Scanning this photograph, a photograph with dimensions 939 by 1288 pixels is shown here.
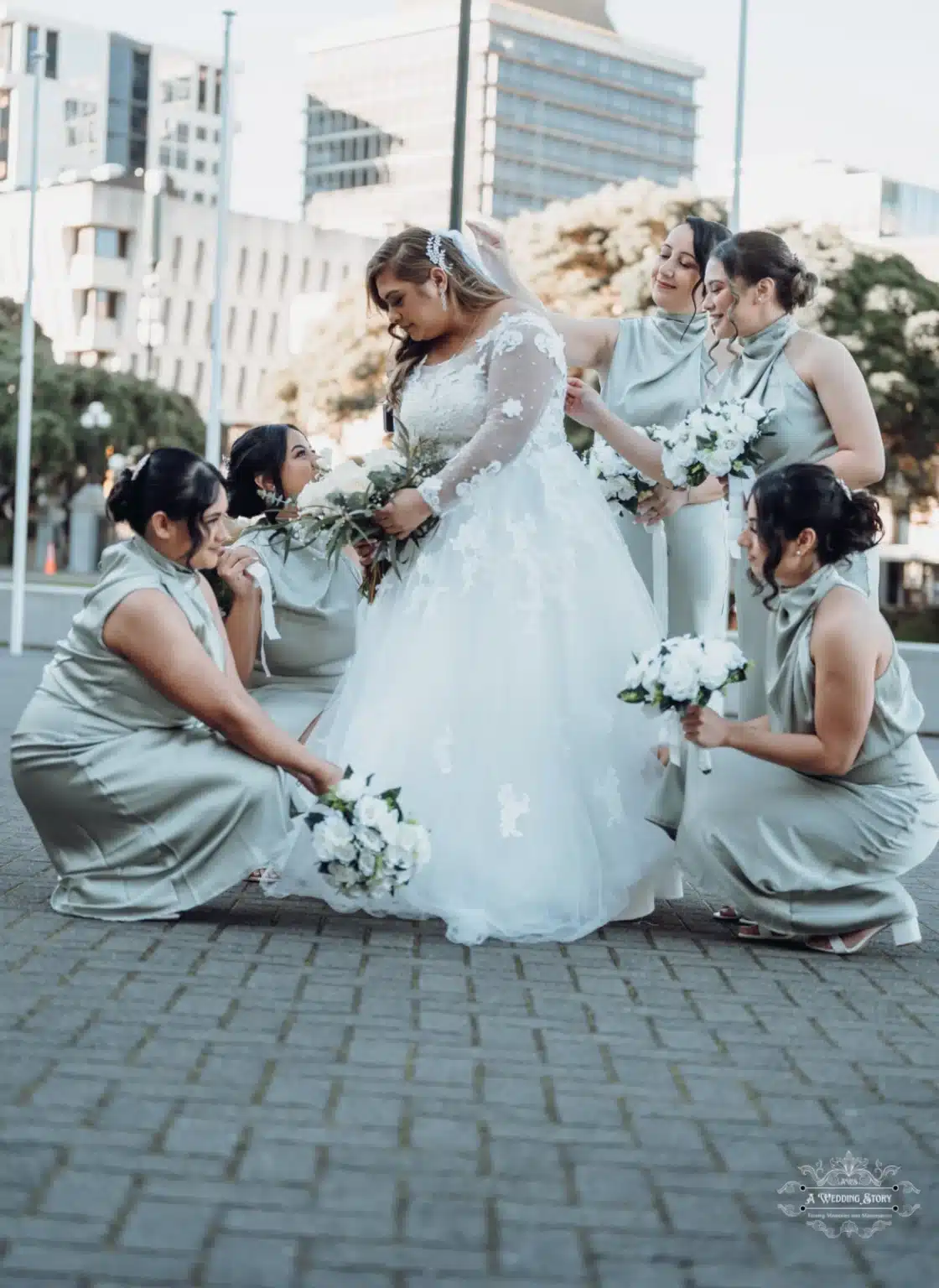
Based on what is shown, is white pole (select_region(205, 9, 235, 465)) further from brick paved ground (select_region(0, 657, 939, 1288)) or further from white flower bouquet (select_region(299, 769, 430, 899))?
brick paved ground (select_region(0, 657, 939, 1288))

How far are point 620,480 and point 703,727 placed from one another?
1.43m

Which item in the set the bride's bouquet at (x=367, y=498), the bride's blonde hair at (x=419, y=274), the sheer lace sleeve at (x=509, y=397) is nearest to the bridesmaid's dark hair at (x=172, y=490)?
the bride's bouquet at (x=367, y=498)

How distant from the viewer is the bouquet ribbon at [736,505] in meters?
6.68

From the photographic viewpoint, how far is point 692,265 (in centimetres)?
728

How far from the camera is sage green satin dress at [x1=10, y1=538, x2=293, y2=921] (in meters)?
6.28

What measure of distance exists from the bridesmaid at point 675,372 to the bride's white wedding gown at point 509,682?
59 centimetres

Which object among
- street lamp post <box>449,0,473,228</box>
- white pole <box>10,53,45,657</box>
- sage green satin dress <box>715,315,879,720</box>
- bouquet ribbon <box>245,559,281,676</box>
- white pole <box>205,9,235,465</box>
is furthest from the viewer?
white pole <box>205,9,235,465</box>

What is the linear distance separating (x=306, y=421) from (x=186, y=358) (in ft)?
188

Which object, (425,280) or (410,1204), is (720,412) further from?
(410,1204)

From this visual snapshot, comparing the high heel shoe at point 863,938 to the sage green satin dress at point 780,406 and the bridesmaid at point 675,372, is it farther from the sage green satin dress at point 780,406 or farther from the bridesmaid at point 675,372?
the bridesmaid at point 675,372

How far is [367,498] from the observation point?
657cm

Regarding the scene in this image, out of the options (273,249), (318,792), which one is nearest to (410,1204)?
(318,792)

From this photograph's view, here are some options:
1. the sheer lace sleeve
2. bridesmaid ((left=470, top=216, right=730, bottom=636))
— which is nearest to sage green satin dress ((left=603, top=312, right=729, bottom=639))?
bridesmaid ((left=470, top=216, right=730, bottom=636))

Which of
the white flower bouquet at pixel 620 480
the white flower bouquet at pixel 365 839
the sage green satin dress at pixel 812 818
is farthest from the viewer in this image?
the white flower bouquet at pixel 620 480
